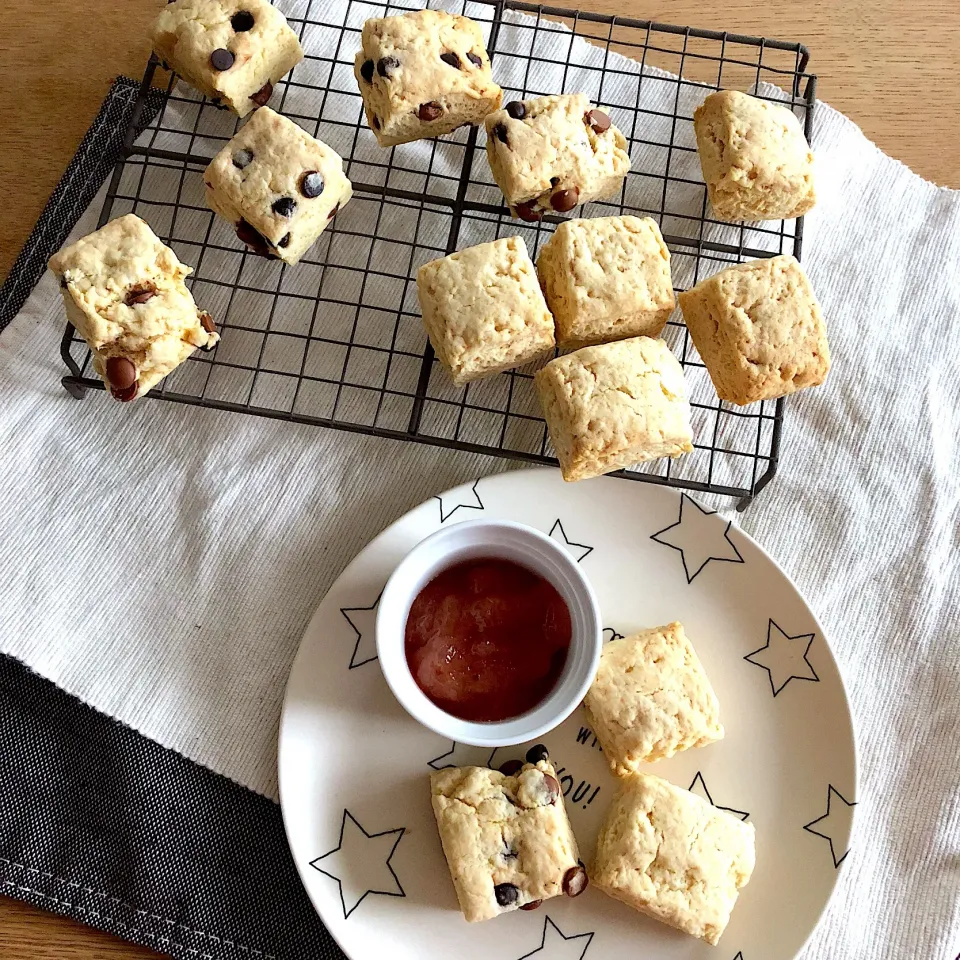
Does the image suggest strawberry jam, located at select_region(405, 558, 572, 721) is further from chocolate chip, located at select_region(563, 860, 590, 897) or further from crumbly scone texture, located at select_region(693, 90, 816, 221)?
crumbly scone texture, located at select_region(693, 90, 816, 221)

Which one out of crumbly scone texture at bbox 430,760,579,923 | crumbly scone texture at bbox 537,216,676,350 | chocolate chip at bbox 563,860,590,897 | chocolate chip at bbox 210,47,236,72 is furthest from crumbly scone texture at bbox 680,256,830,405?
chocolate chip at bbox 210,47,236,72

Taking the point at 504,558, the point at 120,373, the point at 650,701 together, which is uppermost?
the point at 120,373

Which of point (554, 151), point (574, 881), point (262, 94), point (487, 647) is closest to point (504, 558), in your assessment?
point (487, 647)

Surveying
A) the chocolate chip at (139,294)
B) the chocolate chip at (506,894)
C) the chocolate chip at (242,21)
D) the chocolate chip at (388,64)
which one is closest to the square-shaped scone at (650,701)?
the chocolate chip at (506,894)

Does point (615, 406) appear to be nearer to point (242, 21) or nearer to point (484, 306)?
point (484, 306)

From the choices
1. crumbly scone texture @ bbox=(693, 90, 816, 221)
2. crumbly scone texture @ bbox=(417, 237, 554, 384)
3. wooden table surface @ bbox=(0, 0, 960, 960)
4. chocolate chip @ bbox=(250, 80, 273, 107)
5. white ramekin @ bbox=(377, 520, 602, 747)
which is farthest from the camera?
wooden table surface @ bbox=(0, 0, 960, 960)

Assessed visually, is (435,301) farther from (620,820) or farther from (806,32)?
(806,32)

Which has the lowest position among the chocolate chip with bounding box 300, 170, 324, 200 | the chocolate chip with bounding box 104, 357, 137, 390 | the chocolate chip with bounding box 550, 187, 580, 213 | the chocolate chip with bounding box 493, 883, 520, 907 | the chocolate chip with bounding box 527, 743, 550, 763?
the chocolate chip with bounding box 493, 883, 520, 907
